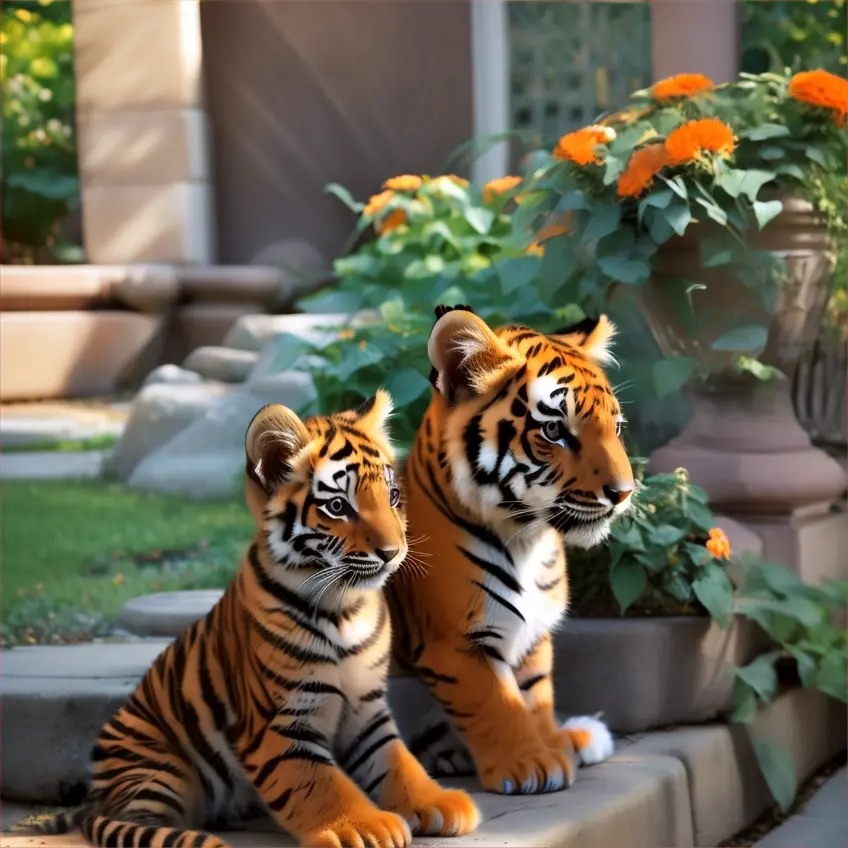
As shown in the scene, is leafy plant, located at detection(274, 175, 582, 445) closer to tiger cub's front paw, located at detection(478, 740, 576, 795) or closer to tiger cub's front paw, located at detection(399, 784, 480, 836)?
tiger cub's front paw, located at detection(478, 740, 576, 795)

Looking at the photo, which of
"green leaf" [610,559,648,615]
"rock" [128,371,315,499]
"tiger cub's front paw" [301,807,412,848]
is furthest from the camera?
"rock" [128,371,315,499]

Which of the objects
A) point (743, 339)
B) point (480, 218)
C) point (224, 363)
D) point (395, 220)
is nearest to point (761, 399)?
point (743, 339)

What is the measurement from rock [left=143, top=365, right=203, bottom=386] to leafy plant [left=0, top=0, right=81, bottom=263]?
1718mm

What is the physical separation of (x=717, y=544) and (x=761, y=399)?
1.87 ft

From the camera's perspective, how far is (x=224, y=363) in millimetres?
5910

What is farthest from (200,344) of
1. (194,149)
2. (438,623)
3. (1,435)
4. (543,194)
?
(438,623)

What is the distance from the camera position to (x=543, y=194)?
2.96 m

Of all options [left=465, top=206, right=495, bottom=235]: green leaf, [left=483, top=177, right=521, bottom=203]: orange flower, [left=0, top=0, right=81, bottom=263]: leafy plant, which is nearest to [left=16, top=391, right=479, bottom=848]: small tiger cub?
[left=483, top=177, right=521, bottom=203]: orange flower

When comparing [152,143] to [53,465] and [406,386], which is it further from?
[406,386]

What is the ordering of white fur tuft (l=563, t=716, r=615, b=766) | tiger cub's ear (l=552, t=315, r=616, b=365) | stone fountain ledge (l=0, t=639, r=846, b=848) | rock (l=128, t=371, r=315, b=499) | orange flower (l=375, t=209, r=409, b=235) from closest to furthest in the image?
stone fountain ledge (l=0, t=639, r=846, b=848), tiger cub's ear (l=552, t=315, r=616, b=365), white fur tuft (l=563, t=716, r=615, b=766), orange flower (l=375, t=209, r=409, b=235), rock (l=128, t=371, r=315, b=499)

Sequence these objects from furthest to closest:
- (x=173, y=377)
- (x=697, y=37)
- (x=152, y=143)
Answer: (x=152, y=143)
(x=173, y=377)
(x=697, y=37)

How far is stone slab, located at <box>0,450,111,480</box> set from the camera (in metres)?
5.21

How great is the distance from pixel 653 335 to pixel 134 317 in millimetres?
3876

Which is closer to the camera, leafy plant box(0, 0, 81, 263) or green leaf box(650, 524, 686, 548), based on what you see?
green leaf box(650, 524, 686, 548)
